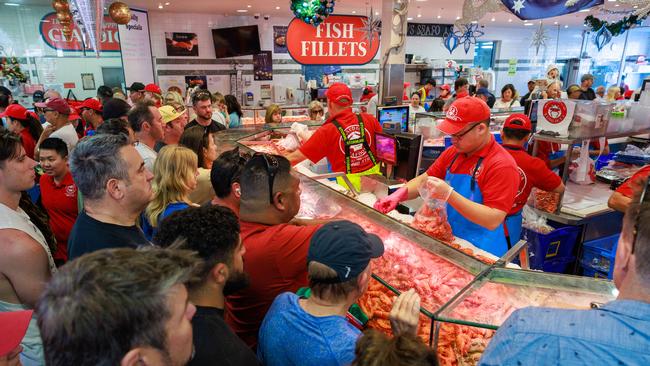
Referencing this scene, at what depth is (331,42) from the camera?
9.87 metres

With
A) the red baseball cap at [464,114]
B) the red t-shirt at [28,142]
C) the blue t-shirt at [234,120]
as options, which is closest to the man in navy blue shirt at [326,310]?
the red baseball cap at [464,114]

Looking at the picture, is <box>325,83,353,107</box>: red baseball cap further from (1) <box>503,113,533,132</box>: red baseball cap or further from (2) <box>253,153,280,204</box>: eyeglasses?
(2) <box>253,153,280,204</box>: eyeglasses

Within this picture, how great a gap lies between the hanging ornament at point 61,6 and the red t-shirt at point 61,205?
15.0ft

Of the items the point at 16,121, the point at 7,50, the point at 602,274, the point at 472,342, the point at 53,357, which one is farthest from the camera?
the point at 7,50

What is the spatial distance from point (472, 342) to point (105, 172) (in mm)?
2021

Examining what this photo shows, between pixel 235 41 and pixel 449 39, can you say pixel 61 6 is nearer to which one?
pixel 235 41

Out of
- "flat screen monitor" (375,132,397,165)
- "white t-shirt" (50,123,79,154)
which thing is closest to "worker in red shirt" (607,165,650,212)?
"flat screen monitor" (375,132,397,165)

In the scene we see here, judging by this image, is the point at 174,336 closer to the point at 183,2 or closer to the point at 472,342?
the point at 472,342

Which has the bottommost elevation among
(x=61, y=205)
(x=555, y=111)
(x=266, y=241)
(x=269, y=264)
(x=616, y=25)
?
(x=61, y=205)

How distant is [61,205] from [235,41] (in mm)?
11350

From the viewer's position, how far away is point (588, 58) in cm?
2084

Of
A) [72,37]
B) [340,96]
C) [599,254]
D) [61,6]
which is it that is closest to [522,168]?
[599,254]

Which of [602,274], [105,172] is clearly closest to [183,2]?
[105,172]

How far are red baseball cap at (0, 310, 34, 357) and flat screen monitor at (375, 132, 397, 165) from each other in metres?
3.20
